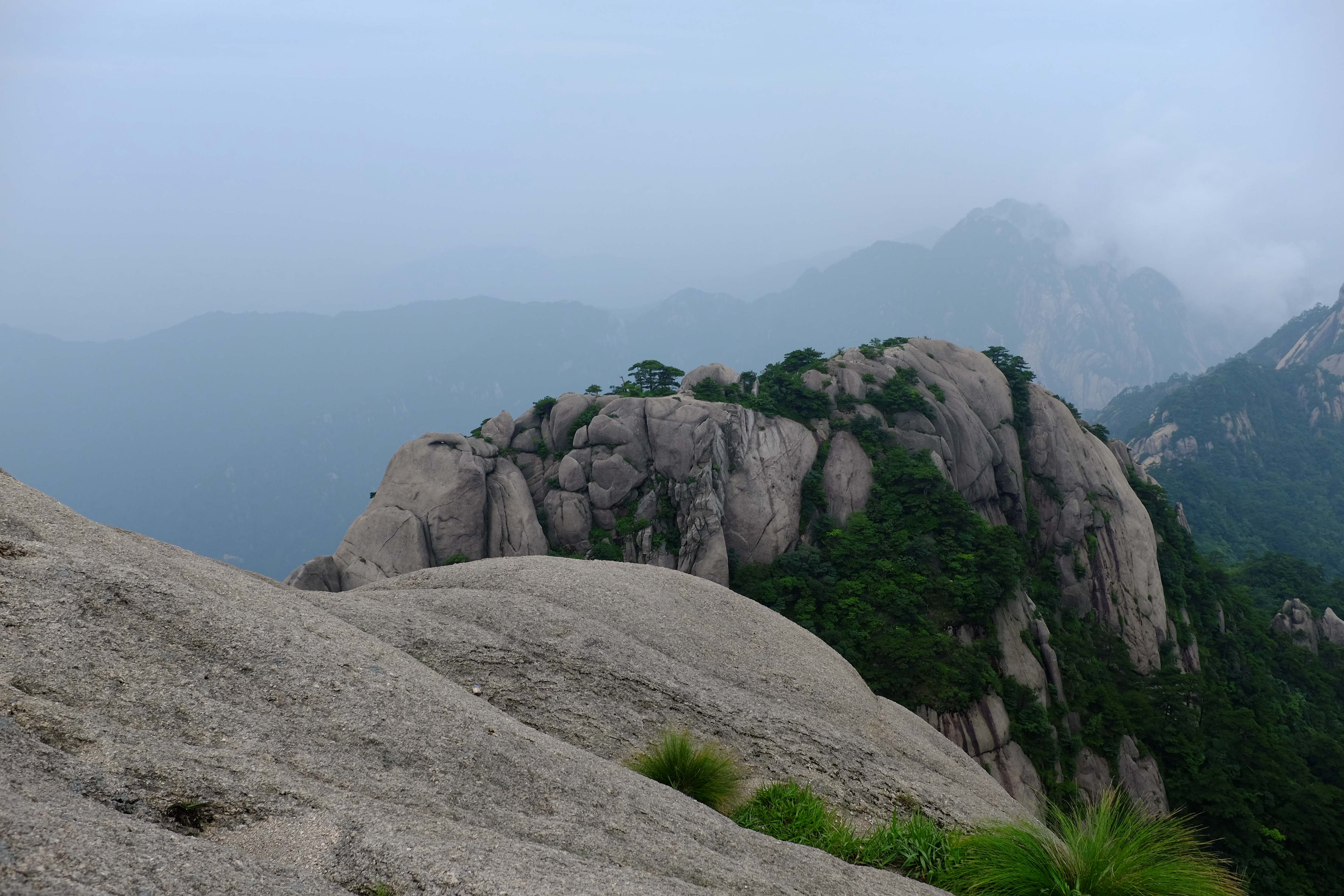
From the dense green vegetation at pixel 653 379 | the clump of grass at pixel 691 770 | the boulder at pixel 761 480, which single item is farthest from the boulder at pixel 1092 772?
the dense green vegetation at pixel 653 379

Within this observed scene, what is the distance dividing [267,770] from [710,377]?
3582cm

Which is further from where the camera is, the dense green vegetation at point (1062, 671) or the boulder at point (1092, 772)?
the boulder at point (1092, 772)

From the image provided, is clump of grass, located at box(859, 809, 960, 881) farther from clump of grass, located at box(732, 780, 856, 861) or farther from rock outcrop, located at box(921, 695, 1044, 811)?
rock outcrop, located at box(921, 695, 1044, 811)

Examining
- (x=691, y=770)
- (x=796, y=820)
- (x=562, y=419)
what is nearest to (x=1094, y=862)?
(x=796, y=820)

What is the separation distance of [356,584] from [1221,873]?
28760 mm

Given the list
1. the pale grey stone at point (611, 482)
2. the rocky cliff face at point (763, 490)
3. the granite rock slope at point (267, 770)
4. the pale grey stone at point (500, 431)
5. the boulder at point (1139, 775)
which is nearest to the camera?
the granite rock slope at point (267, 770)

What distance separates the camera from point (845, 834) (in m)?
9.78

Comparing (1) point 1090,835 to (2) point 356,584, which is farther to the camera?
(2) point 356,584

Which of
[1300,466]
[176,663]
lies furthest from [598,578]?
[1300,466]

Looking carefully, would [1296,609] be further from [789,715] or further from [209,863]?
[209,863]

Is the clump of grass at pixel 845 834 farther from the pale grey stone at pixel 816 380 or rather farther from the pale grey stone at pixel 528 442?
the pale grey stone at pixel 816 380

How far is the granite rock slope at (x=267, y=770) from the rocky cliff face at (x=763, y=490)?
1965 cm

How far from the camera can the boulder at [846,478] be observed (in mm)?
35531

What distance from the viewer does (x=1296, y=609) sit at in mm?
48406
